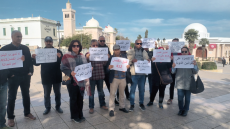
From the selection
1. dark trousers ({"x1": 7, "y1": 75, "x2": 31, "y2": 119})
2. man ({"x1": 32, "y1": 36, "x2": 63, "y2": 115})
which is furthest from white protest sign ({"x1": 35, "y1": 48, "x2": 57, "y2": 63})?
dark trousers ({"x1": 7, "y1": 75, "x2": 31, "y2": 119})

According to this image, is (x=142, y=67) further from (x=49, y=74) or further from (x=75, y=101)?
(x=49, y=74)

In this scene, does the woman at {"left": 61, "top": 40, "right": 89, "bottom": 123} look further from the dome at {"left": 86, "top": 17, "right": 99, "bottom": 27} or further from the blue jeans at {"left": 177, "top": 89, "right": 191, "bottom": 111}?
the dome at {"left": 86, "top": 17, "right": 99, "bottom": 27}

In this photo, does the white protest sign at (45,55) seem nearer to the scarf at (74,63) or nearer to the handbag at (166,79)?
the scarf at (74,63)

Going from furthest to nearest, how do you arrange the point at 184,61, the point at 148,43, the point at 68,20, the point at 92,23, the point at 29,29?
the point at 92,23
the point at 68,20
the point at 29,29
the point at 148,43
the point at 184,61

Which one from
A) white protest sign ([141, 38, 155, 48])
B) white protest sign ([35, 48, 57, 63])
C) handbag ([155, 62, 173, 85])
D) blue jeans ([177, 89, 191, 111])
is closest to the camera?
white protest sign ([35, 48, 57, 63])

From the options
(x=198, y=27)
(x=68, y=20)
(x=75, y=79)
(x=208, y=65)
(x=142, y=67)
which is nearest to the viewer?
(x=75, y=79)

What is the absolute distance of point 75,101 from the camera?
3850 mm

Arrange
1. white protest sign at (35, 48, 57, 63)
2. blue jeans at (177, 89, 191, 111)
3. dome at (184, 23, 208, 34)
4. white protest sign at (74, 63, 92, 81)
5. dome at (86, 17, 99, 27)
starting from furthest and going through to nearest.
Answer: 1. dome at (86, 17, 99, 27)
2. dome at (184, 23, 208, 34)
3. blue jeans at (177, 89, 191, 111)
4. white protest sign at (35, 48, 57, 63)
5. white protest sign at (74, 63, 92, 81)

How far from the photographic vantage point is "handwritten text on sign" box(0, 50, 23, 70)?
342 centimetres

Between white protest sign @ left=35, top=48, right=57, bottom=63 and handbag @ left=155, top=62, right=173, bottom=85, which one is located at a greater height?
white protest sign @ left=35, top=48, right=57, bottom=63

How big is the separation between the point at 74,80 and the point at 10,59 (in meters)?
1.51

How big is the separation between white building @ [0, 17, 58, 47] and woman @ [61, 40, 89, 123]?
2103 inches

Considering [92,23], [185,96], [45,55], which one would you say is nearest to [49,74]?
[45,55]

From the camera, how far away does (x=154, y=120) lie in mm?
4082
